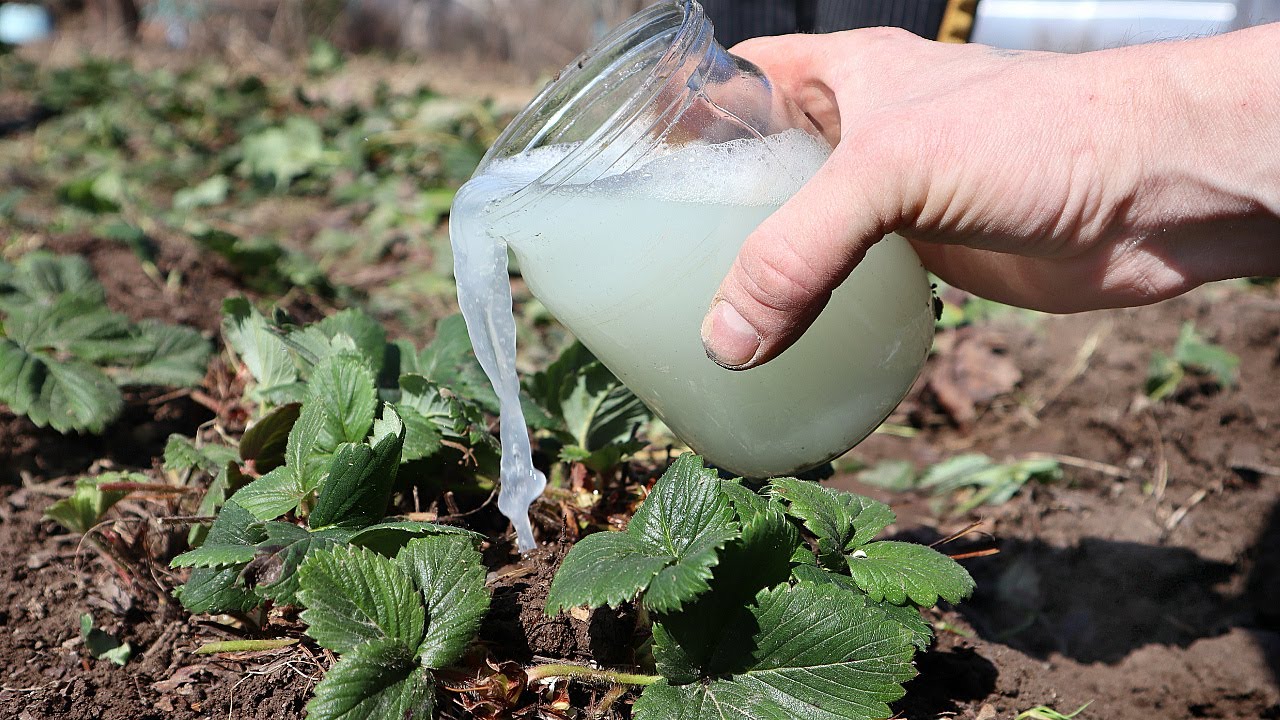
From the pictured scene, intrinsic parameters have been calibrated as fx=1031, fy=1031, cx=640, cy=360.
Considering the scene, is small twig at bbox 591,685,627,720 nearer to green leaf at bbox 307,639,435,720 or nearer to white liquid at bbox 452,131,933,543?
green leaf at bbox 307,639,435,720

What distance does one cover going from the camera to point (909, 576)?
1.47 m

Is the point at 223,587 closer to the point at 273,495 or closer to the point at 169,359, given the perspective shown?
the point at 273,495

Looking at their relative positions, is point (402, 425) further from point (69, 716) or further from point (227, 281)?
point (227, 281)

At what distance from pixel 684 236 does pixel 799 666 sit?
606mm

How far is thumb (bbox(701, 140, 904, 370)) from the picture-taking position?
131 centimetres

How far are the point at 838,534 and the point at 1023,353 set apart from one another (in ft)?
7.03

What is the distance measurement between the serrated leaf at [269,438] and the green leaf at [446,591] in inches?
19.0

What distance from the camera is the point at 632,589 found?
1.28 meters

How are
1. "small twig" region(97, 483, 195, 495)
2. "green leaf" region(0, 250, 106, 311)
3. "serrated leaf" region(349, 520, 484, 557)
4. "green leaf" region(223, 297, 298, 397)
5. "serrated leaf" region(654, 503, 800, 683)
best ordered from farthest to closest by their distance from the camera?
"green leaf" region(0, 250, 106, 311)
"green leaf" region(223, 297, 298, 397)
"small twig" region(97, 483, 195, 495)
"serrated leaf" region(349, 520, 484, 557)
"serrated leaf" region(654, 503, 800, 683)

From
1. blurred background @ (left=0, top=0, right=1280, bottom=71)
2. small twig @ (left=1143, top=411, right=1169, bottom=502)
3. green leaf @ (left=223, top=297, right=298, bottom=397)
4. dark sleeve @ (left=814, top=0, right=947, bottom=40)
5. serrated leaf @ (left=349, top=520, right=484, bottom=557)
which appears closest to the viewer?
serrated leaf @ (left=349, top=520, right=484, bottom=557)

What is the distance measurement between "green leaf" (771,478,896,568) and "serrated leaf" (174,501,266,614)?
783 mm

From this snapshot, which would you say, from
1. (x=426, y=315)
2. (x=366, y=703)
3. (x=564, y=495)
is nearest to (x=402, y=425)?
(x=564, y=495)

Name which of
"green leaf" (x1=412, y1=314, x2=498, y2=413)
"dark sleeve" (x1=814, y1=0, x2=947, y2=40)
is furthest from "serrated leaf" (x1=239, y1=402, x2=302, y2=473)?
"dark sleeve" (x1=814, y1=0, x2=947, y2=40)

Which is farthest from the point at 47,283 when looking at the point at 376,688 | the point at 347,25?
the point at 347,25
